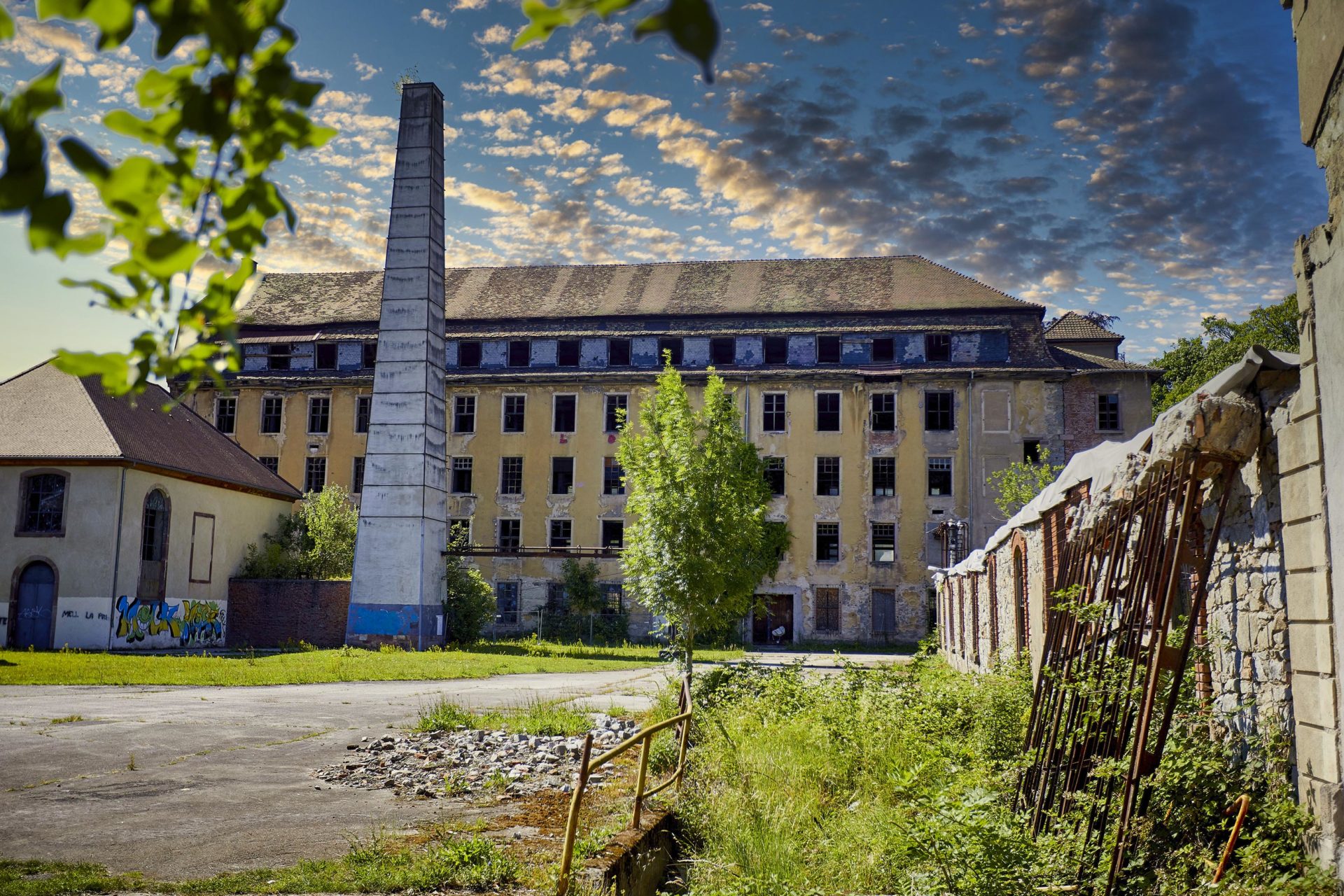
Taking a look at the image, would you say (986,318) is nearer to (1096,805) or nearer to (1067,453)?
(1067,453)

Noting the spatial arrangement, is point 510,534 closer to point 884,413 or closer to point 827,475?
point 827,475

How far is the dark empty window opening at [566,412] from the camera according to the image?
42.5m

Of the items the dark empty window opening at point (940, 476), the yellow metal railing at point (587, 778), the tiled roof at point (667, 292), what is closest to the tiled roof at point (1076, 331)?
the tiled roof at point (667, 292)

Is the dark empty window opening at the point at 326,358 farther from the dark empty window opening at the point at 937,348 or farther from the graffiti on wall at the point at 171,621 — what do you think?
the dark empty window opening at the point at 937,348

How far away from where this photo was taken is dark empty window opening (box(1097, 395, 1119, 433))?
39.7 m

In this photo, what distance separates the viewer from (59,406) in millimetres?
31109

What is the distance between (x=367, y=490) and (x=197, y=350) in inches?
1210

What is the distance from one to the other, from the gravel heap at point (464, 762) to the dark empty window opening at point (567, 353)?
102 feet

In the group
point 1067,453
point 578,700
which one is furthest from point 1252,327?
point 578,700

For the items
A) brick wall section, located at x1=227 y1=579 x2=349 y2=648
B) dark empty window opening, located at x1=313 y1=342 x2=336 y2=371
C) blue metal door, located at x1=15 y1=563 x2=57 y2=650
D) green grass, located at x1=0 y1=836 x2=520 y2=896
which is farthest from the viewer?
dark empty window opening, located at x1=313 y1=342 x2=336 y2=371

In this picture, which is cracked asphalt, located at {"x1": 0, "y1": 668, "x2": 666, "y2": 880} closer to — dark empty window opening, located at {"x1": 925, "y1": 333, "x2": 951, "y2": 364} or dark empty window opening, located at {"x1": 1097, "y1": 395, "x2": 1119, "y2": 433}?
dark empty window opening, located at {"x1": 925, "y1": 333, "x2": 951, "y2": 364}

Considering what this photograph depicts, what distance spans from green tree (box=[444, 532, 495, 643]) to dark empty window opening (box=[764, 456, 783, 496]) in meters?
12.5

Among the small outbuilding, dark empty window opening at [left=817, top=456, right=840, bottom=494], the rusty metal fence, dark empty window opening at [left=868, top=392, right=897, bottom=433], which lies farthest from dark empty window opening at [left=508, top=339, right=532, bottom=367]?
the rusty metal fence

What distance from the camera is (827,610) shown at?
130 feet
